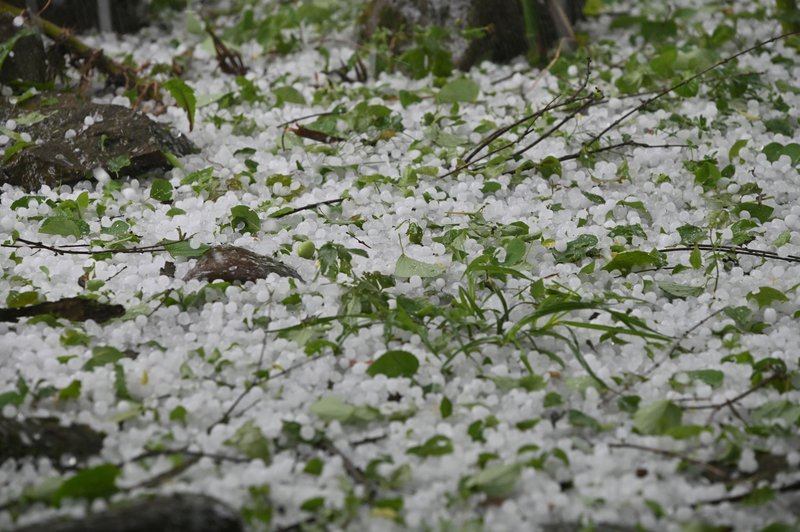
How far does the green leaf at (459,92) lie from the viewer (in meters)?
A: 3.12

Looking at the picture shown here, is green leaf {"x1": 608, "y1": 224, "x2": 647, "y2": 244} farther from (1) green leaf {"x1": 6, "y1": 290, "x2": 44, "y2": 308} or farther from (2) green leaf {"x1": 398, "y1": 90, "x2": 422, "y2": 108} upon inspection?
(1) green leaf {"x1": 6, "y1": 290, "x2": 44, "y2": 308}

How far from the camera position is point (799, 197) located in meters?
2.47

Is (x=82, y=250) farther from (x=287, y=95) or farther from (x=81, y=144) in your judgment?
(x=287, y=95)

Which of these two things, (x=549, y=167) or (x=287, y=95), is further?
(x=287, y=95)

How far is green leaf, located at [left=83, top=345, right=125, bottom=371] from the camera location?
5.54 ft

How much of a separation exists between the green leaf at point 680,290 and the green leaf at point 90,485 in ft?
4.24

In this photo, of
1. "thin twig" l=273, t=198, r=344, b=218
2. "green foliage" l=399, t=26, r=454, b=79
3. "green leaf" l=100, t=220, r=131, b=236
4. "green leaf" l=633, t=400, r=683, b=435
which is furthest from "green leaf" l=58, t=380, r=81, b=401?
"green foliage" l=399, t=26, r=454, b=79

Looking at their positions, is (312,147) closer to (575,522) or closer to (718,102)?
(718,102)

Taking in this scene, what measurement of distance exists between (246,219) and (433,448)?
104 centimetres

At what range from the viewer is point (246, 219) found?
2314mm

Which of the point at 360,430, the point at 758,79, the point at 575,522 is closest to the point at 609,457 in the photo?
the point at 575,522

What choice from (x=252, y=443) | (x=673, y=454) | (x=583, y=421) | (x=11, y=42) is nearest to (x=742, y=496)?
(x=673, y=454)

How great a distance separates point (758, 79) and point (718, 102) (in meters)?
0.30

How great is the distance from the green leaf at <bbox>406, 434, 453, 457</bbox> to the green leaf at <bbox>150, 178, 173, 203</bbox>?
133 centimetres
